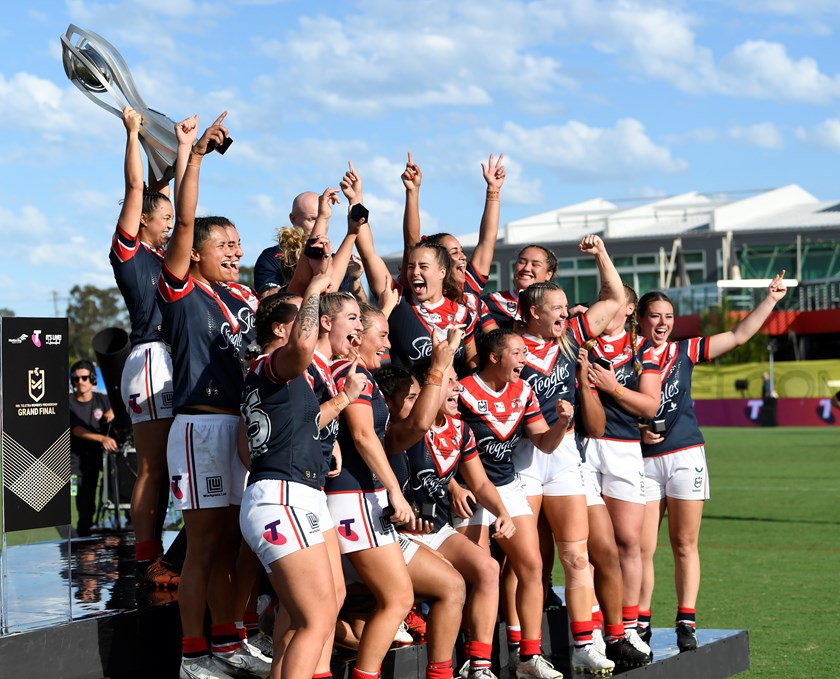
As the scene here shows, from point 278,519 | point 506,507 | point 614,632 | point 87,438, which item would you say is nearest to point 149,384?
point 278,519

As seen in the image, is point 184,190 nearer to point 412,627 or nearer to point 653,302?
point 412,627

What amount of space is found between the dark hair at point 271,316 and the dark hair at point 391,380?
2.80ft

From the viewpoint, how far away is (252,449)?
4.42 metres

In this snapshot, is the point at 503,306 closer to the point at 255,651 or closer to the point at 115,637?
the point at 255,651

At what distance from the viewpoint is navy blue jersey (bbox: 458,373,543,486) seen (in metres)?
5.60

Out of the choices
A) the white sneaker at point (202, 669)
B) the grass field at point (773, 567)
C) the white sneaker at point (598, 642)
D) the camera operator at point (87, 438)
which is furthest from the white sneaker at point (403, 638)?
the camera operator at point (87, 438)

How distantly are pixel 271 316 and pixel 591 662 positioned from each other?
255 cm

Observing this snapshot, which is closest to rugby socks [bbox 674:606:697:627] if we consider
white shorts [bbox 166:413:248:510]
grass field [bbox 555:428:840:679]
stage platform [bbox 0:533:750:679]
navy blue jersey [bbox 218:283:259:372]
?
stage platform [bbox 0:533:750:679]

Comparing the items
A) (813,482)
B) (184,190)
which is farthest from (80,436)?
(813,482)

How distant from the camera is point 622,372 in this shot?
258 inches

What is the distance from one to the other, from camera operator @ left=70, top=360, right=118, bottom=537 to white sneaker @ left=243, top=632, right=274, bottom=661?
721 cm

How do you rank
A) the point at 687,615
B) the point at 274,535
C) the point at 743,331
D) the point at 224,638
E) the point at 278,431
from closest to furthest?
the point at 274,535
the point at 278,431
the point at 224,638
the point at 687,615
the point at 743,331

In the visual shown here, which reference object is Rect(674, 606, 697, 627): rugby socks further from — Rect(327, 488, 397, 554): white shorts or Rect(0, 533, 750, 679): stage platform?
Rect(327, 488, 397, 554): white shorts

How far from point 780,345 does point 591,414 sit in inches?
1962
